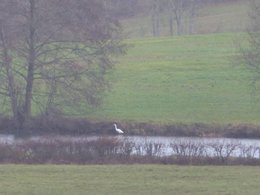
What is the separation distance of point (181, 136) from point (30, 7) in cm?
916

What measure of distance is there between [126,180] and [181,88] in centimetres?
2690

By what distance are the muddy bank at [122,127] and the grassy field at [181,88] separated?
111 centimetres

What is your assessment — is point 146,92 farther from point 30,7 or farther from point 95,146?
point 95,146

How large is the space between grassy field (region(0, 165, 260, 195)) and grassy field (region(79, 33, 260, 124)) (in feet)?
50.5

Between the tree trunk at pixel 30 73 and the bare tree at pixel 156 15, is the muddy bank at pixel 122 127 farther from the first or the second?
the bare tree at pixel 156 15

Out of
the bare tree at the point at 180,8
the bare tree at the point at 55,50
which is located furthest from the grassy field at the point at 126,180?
the bare tree at the point at 180,8

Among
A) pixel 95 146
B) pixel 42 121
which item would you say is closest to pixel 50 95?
pixel 42 121

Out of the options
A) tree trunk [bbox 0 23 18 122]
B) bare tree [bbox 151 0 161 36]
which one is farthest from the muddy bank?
bare tree [bbox 151 0 161 36]

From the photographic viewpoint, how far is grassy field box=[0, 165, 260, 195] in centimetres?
2114

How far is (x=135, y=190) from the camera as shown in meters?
21.2

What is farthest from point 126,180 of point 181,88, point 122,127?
point 181,88

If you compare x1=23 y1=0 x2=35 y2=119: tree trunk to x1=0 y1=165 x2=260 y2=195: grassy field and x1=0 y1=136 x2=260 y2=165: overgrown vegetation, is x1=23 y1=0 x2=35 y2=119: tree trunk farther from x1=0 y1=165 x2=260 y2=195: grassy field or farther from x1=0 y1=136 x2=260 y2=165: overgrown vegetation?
x1=0 y1=165 x2=260 y2=195: grassy field

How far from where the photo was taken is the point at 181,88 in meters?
49.1

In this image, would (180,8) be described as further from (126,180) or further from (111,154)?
(126,180)
